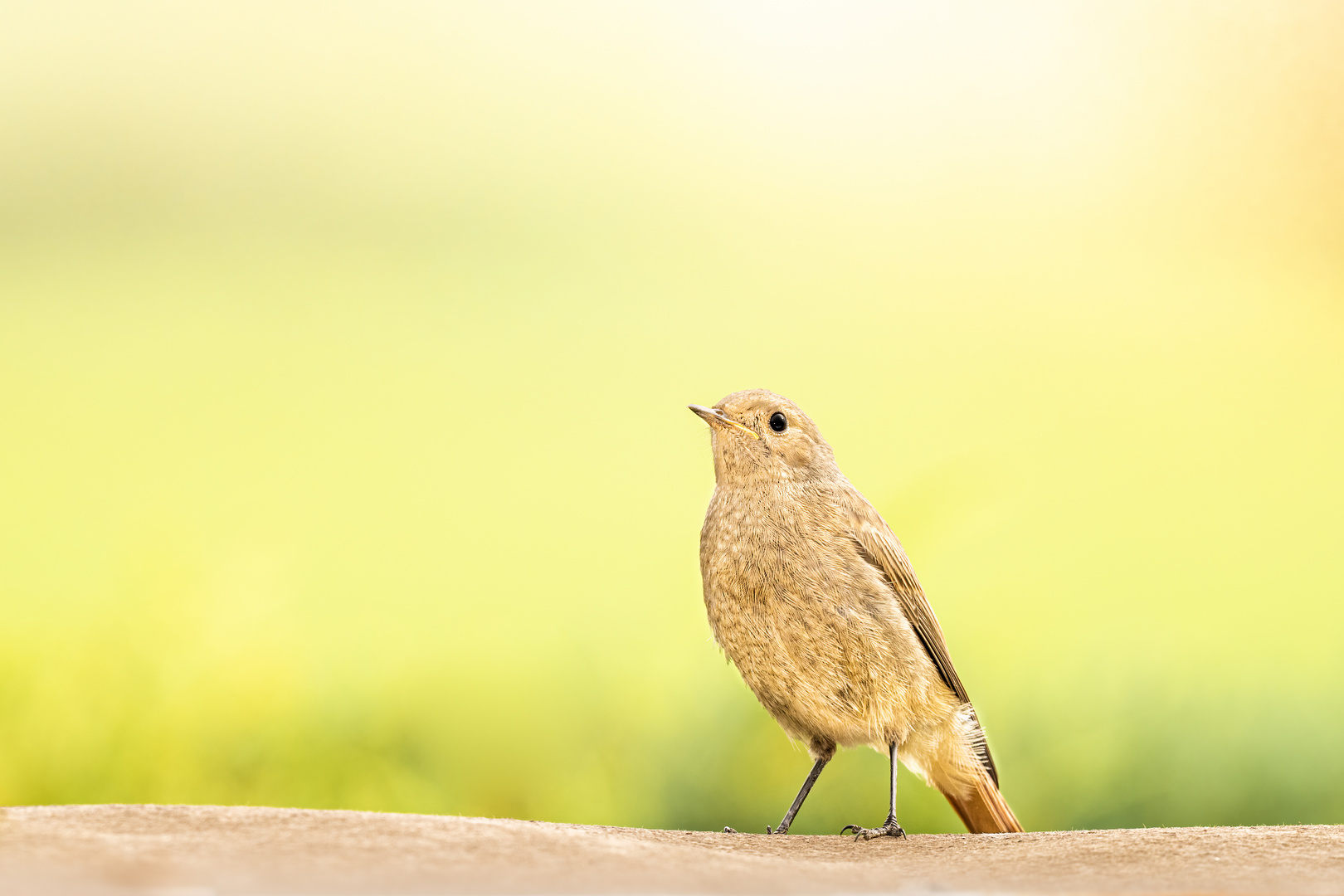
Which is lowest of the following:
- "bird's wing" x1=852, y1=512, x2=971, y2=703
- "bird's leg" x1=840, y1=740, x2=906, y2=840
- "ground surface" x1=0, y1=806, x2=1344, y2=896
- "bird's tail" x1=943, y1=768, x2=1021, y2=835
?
"bird's tail" x1=943, y1=768, x2=1021, y2=835

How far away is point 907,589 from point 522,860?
2346 mm

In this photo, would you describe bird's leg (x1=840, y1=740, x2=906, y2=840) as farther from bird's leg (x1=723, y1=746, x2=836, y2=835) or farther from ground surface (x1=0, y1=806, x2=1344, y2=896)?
ground surface (x1=0, y1=806, x2=1344, y2=896)

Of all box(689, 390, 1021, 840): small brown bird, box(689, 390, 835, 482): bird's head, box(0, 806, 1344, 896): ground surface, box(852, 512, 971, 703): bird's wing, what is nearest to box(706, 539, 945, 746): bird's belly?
box(689, 390, 1021, 840): small brown bird

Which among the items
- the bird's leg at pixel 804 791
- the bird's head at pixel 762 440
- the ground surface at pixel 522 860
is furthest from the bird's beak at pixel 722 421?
the ground surface at pixel 522 860

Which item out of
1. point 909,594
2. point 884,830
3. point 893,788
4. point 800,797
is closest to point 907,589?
point 909,594

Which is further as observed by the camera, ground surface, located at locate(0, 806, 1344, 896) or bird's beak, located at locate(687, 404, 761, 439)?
bird's beak, located at locate(687, 404, 761, 439)

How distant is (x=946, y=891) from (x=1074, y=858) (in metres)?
0.53

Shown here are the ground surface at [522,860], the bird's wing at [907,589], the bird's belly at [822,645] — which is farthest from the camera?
the bird's wing at [907,589]

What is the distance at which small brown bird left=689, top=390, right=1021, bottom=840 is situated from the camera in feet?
12.2

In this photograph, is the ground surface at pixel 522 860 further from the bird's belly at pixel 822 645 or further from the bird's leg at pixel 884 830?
the bird's belly at pixel 822 645

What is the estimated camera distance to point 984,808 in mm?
4160

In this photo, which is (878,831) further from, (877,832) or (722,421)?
(722,421)

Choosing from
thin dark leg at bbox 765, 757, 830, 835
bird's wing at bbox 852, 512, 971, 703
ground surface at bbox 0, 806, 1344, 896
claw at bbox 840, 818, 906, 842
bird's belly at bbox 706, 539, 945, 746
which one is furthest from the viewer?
bird's wing at bbox 852, 512, 971, 703

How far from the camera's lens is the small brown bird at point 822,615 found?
12.2 ft
